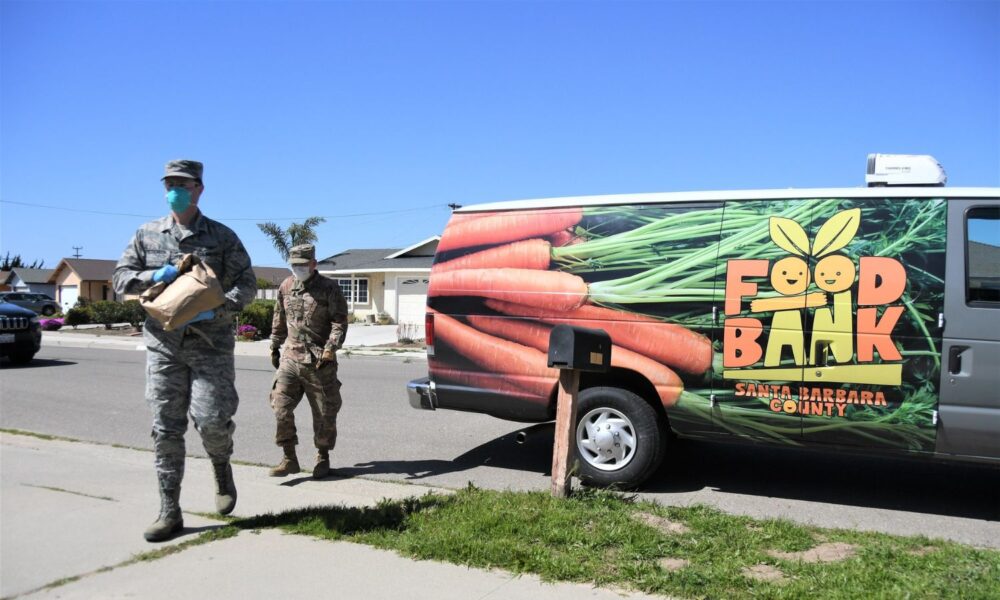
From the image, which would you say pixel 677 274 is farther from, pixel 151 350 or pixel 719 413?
pixel 151 350

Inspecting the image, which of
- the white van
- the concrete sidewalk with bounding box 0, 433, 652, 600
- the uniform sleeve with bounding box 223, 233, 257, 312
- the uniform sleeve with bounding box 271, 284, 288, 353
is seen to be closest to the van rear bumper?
the white van

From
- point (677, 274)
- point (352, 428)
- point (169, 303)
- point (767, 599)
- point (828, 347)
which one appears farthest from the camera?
point (352, 428)

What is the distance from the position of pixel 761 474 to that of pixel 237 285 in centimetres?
458

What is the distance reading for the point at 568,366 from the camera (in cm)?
518

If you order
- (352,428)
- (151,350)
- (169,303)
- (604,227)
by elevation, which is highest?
(604,227)

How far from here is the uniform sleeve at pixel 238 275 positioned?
16.5ft

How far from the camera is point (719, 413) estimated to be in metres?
5.80

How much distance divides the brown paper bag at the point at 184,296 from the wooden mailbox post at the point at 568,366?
84.9 inches

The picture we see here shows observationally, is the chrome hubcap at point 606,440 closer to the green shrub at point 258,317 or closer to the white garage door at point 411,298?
the green shrub at point 258,317

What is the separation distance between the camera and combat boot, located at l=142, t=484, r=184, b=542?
15.2ft

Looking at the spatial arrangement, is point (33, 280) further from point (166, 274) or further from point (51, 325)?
point (166, 274)

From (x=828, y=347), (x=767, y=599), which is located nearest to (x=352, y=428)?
(x=828, y=347)

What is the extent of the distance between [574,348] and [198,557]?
2555 mm

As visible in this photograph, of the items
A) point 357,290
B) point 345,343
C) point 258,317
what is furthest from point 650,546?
point 357,290
